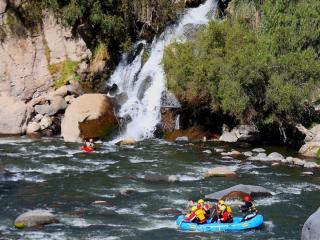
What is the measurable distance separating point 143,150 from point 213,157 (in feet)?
12.6

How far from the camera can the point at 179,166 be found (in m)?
26.0

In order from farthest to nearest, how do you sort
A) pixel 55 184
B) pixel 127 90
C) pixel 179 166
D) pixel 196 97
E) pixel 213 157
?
pixel 127 90 < pixel 196 97 < pixel 213 157 < pixel 179 166 < pixel 55 184

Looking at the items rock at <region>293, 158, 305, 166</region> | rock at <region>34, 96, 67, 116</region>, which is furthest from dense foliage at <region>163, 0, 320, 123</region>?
rock at <region>34, 96, 67, 116</region>

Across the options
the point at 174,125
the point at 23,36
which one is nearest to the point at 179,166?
the point at 174,125

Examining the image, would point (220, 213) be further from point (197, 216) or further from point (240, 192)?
point (240, 192)

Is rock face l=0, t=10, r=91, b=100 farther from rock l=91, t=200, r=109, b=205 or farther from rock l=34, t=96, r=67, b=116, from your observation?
rock l=91, t=200, r=109, b=205

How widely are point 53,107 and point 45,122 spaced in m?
1.06

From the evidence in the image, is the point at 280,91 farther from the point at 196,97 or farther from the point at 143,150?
the point at 143,150

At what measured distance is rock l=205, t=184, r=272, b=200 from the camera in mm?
20623

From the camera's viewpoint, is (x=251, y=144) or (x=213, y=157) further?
(x=251, y=144)

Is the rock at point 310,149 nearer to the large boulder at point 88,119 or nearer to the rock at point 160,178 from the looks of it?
the rock at point 160,178

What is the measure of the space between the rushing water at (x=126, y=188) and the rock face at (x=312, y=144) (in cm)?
100

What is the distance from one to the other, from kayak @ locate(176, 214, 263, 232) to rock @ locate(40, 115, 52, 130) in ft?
62.4

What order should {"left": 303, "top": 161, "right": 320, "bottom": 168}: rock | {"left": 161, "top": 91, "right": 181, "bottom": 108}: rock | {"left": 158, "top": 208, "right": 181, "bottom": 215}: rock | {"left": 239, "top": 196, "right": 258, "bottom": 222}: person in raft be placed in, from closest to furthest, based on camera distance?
1. {"left": 239, "top": 196, "right": 258, "bottom": 222}: person in raft
2. {"left": 158, "top": 208, "right": 181, "bottom": 215}: rock
3. {"left": 303, "top": 161, "right": 320, "bottom": 168}: rock
4. {"left": 161, "top": 91, "right": 181, "bottom": 108}: rock
